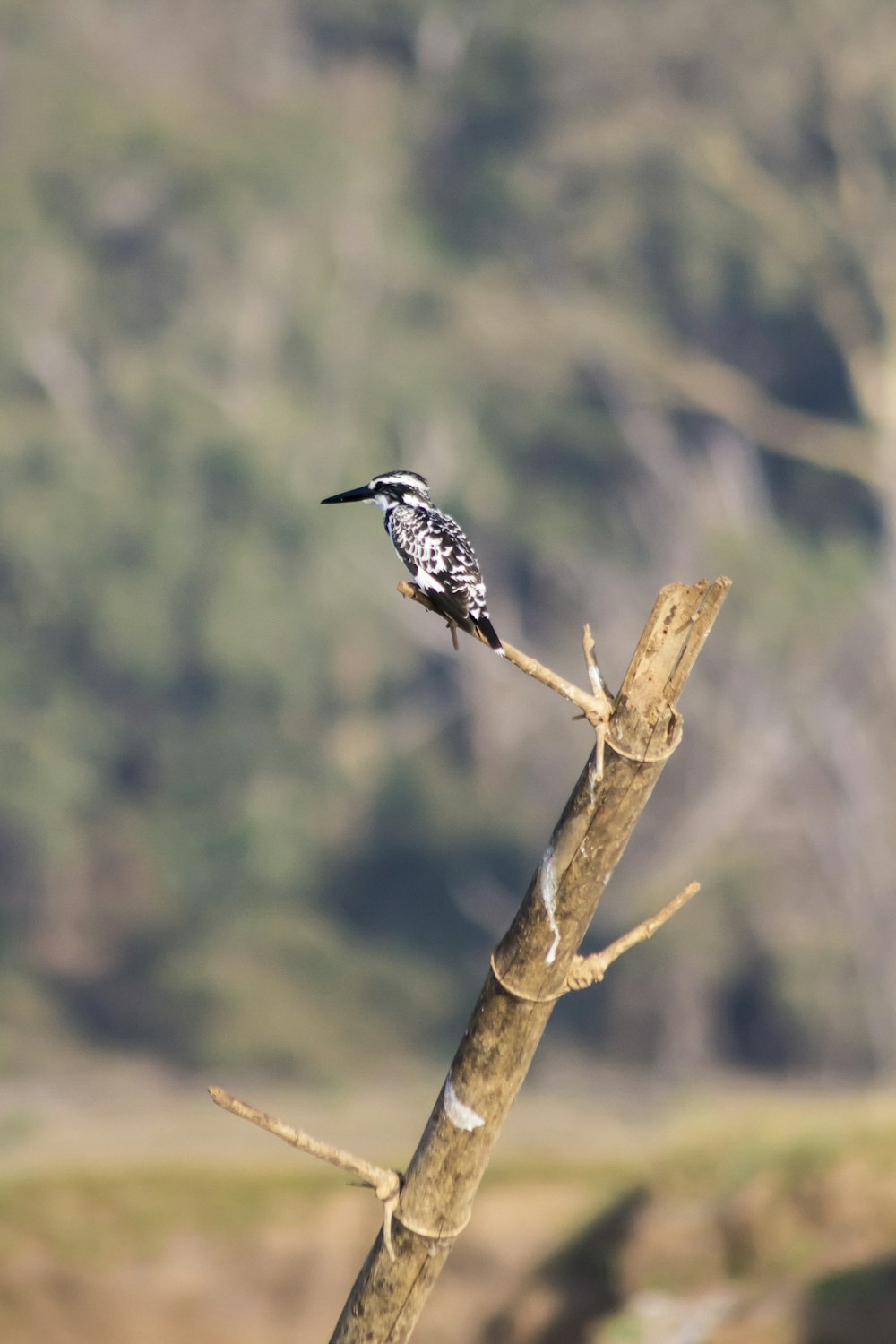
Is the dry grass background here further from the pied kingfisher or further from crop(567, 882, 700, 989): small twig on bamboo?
crop(567, 882, 700, 989): small twig on bamboo

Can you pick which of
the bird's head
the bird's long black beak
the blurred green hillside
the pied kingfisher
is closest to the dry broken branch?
the pied kingfisher

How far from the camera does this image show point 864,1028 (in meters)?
24.2

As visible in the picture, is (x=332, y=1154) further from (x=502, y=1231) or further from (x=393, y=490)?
(x=502, y=1231)

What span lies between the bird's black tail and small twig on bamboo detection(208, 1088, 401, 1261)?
1068mm

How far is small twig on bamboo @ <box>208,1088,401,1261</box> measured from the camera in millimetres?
3621

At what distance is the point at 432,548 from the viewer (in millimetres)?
5074

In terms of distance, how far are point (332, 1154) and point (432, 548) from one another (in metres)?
1.92

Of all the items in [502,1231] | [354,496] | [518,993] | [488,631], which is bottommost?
[518,993]

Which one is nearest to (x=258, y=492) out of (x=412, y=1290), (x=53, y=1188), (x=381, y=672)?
(x=381, y=672)

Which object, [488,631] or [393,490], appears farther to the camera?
[393,490]

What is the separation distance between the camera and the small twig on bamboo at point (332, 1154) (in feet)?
11.9

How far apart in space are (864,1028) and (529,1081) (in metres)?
4.85

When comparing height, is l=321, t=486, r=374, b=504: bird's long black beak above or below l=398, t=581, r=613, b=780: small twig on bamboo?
above

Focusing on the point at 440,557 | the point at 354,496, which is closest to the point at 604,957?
the point at 440,557
